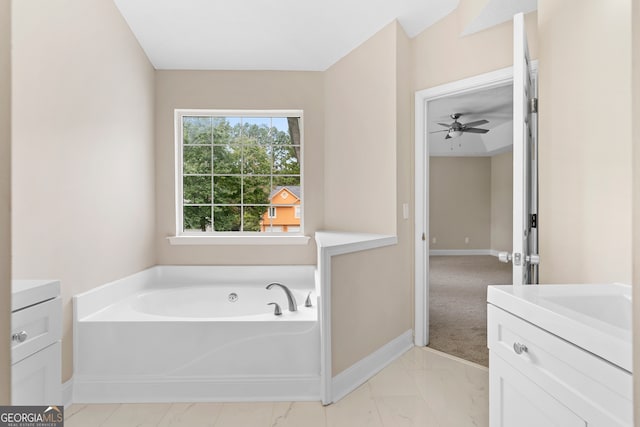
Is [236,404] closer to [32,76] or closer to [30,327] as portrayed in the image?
[30,327]

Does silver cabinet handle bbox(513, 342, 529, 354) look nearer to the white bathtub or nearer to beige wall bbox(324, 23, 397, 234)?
the white bathtub

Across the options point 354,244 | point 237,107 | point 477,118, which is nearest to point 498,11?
point 354,244

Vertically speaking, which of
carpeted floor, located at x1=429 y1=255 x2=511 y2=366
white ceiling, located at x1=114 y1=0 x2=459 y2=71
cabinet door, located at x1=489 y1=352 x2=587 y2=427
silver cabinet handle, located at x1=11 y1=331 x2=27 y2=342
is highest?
white ceiling, located at x1=114 y1=0 x2=459 y2=71

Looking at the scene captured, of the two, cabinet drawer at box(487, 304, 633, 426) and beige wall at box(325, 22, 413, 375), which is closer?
cabinet drawer at box(487, 304, 633, 426)

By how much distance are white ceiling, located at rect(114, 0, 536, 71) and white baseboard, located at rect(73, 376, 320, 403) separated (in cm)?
250

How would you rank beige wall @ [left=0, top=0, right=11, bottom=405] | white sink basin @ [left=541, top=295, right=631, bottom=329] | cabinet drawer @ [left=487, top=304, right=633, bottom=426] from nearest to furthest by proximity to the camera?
beige wall @ [left=0, top=0, right=11, bottom=405] → cabinet drawer @ [left=487, top=304, right=633, bottom=426] → white sink basin @ [left=541, top=295, right=631, bottom=329]

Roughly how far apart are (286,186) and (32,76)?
202 cm

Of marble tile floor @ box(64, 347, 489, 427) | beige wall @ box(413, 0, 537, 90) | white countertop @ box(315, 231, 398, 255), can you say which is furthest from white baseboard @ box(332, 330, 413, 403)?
beige wall @ box(413, 0, 537, 90)

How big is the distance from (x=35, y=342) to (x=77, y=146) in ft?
4.79

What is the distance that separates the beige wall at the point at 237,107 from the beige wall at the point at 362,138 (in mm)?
109

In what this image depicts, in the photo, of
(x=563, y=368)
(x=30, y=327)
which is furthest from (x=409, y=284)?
(x=30, y=327)

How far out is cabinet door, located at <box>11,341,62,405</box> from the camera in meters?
1.04

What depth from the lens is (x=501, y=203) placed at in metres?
8.45

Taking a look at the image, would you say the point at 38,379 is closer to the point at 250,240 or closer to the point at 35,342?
the point at 35,342
